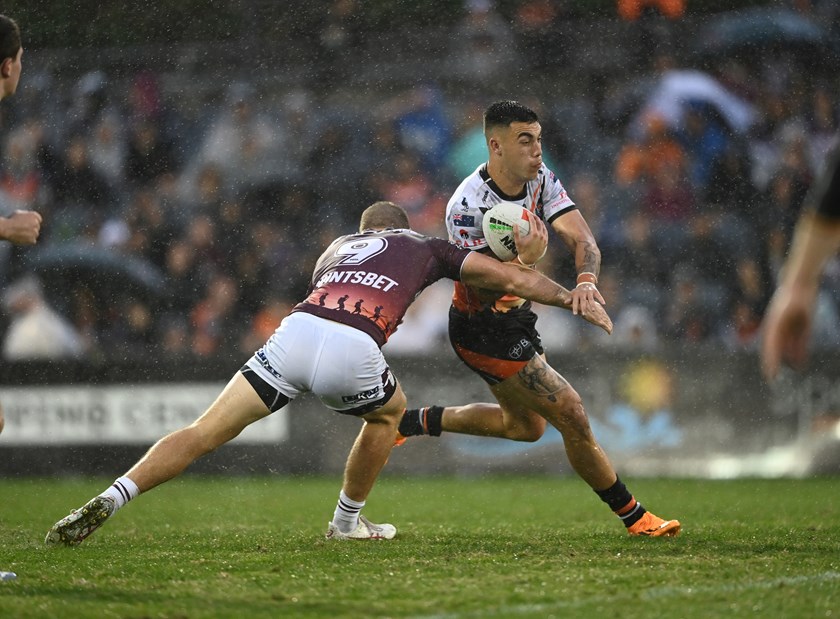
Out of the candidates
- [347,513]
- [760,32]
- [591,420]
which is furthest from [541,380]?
[760,32]

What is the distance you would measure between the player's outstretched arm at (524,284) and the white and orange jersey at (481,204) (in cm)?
87

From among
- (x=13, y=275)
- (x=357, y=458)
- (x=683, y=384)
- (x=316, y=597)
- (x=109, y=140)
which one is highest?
(x=109, y=140)

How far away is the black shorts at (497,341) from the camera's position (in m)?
6.93

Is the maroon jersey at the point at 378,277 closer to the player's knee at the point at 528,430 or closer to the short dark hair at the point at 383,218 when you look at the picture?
the short dark hair at the point at 383,218

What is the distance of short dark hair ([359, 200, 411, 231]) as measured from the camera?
6828 mm

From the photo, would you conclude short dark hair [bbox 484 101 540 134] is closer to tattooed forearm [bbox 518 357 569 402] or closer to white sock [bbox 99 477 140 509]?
tattooed forearm [bbox 518 357 569 402]

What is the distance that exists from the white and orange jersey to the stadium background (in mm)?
4231

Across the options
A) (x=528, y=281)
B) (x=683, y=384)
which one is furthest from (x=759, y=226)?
(x=528, y=281)

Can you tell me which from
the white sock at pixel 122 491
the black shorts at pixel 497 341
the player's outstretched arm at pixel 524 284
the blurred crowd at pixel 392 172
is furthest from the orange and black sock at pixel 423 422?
the blurred crowd at pixel 392 172

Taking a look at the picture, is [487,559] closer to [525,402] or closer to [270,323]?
[525,402]

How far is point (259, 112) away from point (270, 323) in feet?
10.0

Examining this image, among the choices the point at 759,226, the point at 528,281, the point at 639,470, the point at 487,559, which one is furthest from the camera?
the point at 759,226

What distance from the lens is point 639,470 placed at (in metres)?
11.1

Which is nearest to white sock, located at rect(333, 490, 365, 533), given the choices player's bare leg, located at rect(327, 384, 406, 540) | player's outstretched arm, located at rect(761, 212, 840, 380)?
player's bare leg, located at rect(327, 384, 406, 540)
